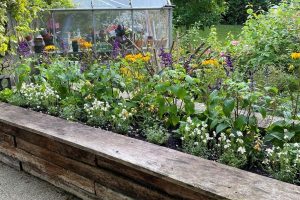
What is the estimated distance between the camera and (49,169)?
234cm

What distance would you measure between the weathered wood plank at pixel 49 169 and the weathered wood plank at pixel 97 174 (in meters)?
0.04

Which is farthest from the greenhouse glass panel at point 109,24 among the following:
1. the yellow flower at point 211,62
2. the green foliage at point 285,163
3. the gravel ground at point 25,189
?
the green foliage at point 285,163

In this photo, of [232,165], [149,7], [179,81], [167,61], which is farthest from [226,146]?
[149,7]

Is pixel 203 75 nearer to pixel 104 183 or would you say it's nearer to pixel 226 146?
pixel 226 146

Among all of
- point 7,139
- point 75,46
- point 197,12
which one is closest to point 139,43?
point 75,46

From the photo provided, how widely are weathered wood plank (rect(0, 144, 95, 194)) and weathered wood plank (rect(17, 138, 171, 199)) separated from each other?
4 cm

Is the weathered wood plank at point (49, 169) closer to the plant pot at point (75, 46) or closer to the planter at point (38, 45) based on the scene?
the planter at point (38, 45)

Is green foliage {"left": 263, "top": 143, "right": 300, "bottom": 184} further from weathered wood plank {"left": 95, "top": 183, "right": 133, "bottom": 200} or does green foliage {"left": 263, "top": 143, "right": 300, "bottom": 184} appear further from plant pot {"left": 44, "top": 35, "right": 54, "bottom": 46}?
plant pot {"left": 44, "top": 35, "right": 54, "bottom": 46}

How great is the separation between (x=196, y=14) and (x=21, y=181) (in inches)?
335

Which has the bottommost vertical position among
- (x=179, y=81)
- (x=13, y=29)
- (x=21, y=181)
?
(x=21, y=181)

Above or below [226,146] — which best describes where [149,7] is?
above

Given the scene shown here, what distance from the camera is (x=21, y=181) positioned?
249cm

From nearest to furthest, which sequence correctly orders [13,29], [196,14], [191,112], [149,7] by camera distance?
[191,112] → [13,29] → [149,7] → [196,14]

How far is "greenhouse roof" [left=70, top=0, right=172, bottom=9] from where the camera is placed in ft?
20.2
